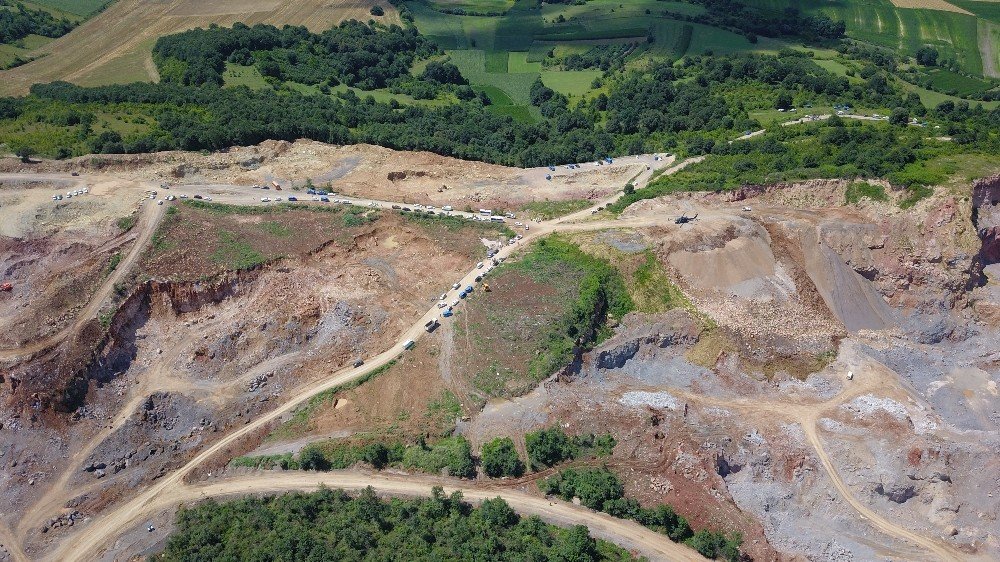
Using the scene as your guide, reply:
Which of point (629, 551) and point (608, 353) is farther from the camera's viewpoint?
point (608, 353)

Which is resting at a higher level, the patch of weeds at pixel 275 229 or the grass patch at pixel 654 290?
the patch of weeds at pixel 275 229

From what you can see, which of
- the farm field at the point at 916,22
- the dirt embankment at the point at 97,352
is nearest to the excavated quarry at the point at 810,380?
the dirt embankment at the point at 97,352

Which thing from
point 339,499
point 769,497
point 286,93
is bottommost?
point 769,497

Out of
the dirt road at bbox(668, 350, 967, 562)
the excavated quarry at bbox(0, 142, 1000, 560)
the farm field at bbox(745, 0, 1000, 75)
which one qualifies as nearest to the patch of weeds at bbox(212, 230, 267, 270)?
the excavated quarry at bbox(0, 142, 1000, 560)

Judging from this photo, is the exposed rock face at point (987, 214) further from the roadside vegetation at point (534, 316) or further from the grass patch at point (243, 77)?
the grass patch at point (243, 77)

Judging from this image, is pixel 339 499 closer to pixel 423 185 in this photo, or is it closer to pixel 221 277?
pixel 221 277

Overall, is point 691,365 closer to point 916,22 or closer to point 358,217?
point 358,217

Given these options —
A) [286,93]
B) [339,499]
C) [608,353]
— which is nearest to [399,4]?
Result: [286,93]

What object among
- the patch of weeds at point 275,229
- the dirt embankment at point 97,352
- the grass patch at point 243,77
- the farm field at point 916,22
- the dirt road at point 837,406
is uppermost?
the grass patch at point 243,77
